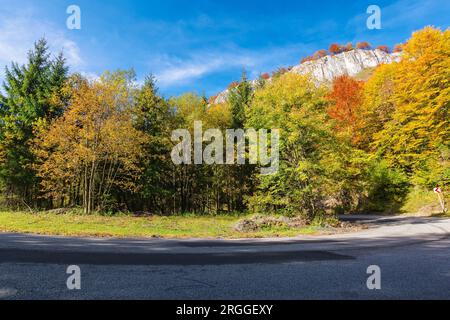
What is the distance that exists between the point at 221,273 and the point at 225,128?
27375mm

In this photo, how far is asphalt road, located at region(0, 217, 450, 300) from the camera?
13.8 feet

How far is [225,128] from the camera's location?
106ft

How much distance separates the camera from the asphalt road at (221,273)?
4.21m

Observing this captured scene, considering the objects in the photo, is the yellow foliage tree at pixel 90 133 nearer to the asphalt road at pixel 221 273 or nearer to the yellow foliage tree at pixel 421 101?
the asphalt road at pixel 221 273

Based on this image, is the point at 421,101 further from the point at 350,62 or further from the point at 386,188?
the point at 350,62

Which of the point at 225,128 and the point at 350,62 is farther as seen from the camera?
the point at 350,62

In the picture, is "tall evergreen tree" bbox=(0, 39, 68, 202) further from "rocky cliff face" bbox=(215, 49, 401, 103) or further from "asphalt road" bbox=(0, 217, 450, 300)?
"rocky cliff face" bbox=(215, 49, 401, 103)

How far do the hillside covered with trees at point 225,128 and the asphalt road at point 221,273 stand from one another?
36.8 feet

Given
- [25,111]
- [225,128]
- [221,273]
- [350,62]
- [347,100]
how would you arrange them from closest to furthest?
[221,273]
[25,111]
[225,128]
[347,100]
[350,62]

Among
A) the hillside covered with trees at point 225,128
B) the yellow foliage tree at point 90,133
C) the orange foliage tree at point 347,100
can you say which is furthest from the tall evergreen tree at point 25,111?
the orange foliage tree at point 347,100

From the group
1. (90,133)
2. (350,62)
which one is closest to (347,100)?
(90,133)

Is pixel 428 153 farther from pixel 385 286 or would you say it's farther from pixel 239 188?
pixel 385 286
